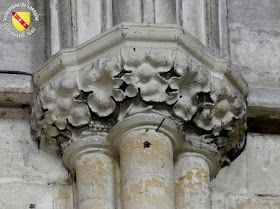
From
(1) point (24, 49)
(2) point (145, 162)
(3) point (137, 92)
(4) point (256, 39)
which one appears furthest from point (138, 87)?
(4) point (256, 39)

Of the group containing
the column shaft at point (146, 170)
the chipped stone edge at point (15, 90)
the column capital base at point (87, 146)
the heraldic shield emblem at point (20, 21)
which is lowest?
the column shaft at point (146, 170)

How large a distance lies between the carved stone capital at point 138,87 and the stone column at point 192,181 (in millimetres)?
42

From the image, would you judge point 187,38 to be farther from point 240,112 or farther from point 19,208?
point 19,208

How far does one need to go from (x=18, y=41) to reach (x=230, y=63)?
744 millimetres

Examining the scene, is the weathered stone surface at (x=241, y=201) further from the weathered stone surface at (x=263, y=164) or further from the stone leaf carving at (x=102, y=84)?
the stone leaf carving at (x=102, y=84)

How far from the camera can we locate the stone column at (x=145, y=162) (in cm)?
484

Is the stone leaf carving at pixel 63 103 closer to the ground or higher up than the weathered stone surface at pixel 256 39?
closer to the ground

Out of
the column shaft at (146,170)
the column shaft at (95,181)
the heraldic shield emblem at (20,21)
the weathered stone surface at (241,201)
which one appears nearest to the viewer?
the column shaft at (146,170)

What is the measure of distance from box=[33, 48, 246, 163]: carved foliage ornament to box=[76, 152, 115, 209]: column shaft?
12cm

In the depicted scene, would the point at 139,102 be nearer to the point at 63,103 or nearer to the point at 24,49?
the point at 63,103

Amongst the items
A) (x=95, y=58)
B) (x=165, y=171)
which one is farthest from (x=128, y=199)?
(x=95, y=58)

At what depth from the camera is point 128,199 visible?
191 inches

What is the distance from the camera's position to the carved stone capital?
16.4 feet

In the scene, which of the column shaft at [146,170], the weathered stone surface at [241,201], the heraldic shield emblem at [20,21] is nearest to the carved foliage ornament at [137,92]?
the column shaft at [146,170]
